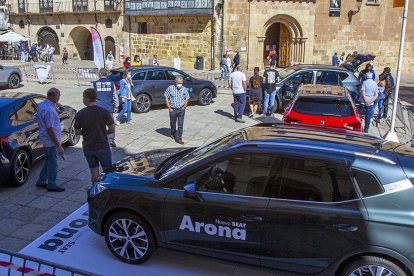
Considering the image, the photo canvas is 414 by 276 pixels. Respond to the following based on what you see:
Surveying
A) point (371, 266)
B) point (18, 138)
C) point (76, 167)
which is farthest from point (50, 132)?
point (371, 266)

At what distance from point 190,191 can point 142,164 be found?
1211 mm

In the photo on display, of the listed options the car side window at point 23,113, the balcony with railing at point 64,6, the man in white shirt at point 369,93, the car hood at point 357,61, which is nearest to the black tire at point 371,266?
the car side window at point 23,113

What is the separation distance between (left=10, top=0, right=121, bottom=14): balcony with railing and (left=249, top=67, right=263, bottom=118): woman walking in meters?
20.5

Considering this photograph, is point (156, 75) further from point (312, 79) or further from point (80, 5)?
point (80, 5)

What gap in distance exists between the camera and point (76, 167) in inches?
336

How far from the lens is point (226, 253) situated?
450cm

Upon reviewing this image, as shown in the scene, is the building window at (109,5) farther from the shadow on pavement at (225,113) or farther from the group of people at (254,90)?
the group of people at (254,90)

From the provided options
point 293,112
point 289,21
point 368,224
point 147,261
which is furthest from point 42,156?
point 289,21

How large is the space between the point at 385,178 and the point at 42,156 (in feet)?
21.8

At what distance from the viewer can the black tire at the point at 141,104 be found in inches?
541

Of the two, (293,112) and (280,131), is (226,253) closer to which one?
(280,131)

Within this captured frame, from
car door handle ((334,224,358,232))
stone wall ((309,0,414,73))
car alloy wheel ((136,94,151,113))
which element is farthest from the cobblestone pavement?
stone wall ((309,0,414,73))

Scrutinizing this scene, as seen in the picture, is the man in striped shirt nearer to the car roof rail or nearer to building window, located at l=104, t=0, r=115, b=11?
the car roof rail

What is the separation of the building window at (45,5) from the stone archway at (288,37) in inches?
710
